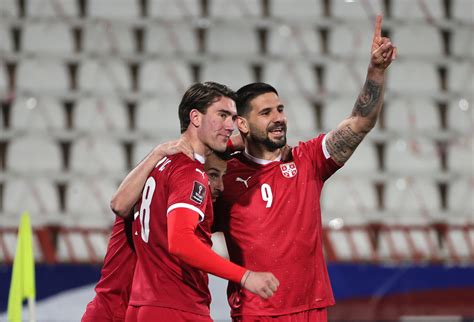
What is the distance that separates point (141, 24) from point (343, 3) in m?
2.42

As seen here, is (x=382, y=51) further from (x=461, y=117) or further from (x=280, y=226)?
(x=461, y=117)

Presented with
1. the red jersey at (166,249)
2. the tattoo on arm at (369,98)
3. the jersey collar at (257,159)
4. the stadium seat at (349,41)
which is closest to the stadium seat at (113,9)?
the stadium seat at (349,41)

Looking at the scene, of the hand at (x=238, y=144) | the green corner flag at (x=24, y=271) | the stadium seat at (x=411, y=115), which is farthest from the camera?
the stadium seat at (x=411, y=115)

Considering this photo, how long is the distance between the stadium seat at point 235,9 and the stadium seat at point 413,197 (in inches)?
102

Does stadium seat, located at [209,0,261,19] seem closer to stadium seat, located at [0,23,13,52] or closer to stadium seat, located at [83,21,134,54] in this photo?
stadium seat, located at [83,21,134,54]

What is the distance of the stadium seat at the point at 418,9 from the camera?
1055 centimetres

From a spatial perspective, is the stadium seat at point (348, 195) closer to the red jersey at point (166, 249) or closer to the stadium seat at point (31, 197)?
the stadium seat at point (31, 197)

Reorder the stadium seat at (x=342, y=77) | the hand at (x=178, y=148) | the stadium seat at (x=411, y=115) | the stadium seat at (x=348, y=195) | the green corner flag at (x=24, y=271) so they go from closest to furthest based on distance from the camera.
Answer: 1. the hand at (x=178, y=148)
2. the green corner flag at (x=24, y=271)
3. the stadium seat at (x=348, y=195)
4. the stadium seat at (x=411, y=115)
5. the stadium seat at (x=342, y=77)

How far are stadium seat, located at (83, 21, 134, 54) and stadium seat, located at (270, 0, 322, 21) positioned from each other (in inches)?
69.0

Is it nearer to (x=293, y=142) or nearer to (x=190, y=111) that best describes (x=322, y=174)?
(x=190, y=111)

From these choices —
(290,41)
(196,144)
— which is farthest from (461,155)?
(196,144)

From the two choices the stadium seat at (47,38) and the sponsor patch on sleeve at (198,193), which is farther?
the stadium seat at (47,38)

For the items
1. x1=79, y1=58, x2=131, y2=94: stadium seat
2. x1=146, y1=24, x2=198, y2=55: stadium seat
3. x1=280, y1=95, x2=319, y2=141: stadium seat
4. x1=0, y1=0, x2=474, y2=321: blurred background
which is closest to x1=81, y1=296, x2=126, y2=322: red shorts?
x1=0, y1=0, x2=474, y2=321: blurred background

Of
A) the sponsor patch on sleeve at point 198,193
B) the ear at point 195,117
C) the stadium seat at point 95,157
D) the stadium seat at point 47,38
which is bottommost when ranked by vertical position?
the stadium seat at point 95,157
